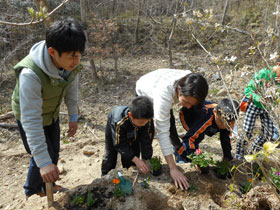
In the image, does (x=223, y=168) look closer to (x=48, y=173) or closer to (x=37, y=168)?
(x=48, y=173)

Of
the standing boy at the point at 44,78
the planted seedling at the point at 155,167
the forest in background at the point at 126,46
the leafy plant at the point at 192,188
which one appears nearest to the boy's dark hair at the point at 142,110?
the planted seedling at the point at 155,167

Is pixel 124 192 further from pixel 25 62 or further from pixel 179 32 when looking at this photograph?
pixel 179 32

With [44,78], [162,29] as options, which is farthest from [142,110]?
[162,29]

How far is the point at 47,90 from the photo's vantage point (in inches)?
68.5

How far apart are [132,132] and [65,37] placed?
121cm

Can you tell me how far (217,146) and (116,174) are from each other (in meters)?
2.12

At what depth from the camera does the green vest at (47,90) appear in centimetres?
162

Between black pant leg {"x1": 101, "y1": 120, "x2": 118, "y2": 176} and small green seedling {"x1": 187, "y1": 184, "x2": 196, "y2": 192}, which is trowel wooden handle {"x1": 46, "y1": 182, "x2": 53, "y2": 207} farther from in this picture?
small green seedling {"x1": 187, "y1": 184, "x2": 196, "y2": 192}

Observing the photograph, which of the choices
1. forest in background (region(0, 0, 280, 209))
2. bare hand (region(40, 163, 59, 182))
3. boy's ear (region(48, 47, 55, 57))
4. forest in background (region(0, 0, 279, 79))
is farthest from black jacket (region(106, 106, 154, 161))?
forest in background (region(0, 0, 279, 79))

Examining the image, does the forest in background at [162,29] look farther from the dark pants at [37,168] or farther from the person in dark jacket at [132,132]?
the dark pants at [37,168]

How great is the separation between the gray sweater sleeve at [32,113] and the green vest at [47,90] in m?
0.05

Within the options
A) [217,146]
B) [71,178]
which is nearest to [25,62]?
[71,178]

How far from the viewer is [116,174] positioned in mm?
2168

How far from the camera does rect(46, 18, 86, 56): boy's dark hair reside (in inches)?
56.3
